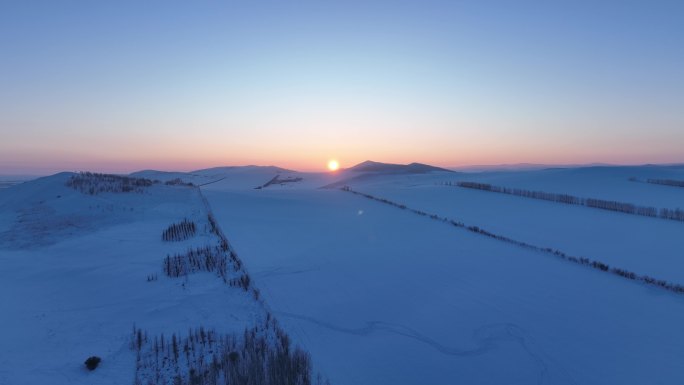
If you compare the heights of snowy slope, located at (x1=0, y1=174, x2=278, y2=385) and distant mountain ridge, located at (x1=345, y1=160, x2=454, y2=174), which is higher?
distant mountain ridge, located at (x1=345, y1=160, x2=454, y2=174)

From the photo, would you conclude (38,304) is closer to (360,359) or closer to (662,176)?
(360,359)

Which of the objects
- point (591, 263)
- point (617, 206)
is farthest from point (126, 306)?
point (617, 206)

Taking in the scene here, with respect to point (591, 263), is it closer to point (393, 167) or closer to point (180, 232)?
point (180, 232)

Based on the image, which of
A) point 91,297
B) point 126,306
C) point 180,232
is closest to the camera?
point 126,306

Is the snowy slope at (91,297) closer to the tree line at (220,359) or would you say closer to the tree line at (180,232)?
the tree line at (220,359)

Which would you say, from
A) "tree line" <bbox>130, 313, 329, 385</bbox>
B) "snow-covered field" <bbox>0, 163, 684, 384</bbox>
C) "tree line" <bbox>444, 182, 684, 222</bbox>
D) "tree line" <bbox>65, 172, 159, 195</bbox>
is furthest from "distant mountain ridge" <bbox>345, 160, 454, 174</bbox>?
"tree line" <bbox>130, 313, 329, 385</bbox>

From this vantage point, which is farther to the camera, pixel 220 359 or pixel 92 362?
pixel 220 359

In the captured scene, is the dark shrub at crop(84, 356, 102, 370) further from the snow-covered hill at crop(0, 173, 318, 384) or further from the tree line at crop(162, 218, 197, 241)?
the tree line at crop(162, 218, 197, 241)
